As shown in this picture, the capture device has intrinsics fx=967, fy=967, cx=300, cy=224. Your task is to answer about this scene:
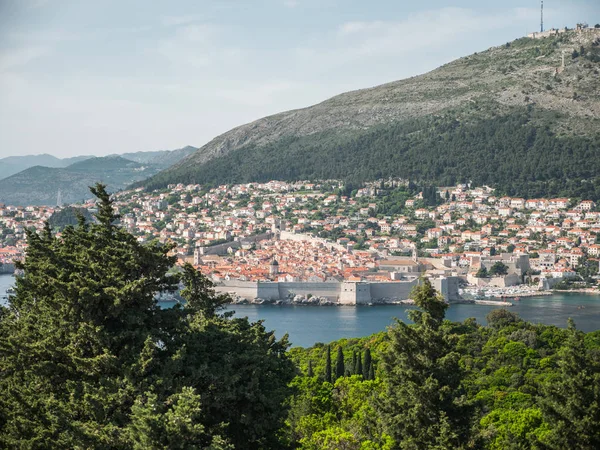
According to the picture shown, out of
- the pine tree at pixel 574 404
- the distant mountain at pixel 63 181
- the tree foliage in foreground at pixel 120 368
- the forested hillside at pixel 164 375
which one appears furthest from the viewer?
the distant mountain at pixel 63 181

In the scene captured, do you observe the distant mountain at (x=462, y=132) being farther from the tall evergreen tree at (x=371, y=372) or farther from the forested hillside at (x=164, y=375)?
the forested hillside at (x=164, y=375)

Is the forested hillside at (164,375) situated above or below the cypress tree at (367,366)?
above

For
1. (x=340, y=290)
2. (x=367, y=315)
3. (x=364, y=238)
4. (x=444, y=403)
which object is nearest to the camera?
(x=444, y=403)

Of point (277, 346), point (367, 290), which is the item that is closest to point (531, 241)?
point (367, 290)

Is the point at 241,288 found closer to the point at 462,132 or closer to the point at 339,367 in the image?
the point at 339,367

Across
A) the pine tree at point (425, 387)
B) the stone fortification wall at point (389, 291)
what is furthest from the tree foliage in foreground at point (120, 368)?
the stone fortification wall at point (389, 291)

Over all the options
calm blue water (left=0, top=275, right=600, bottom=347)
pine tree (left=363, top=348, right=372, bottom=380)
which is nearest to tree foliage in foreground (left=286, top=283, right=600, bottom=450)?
pine tree (left=363, top=348, right=372, bottom=380)

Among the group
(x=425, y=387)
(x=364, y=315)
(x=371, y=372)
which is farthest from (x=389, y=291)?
(x=425, y=387)

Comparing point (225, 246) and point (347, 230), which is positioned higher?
point (347, 230)
